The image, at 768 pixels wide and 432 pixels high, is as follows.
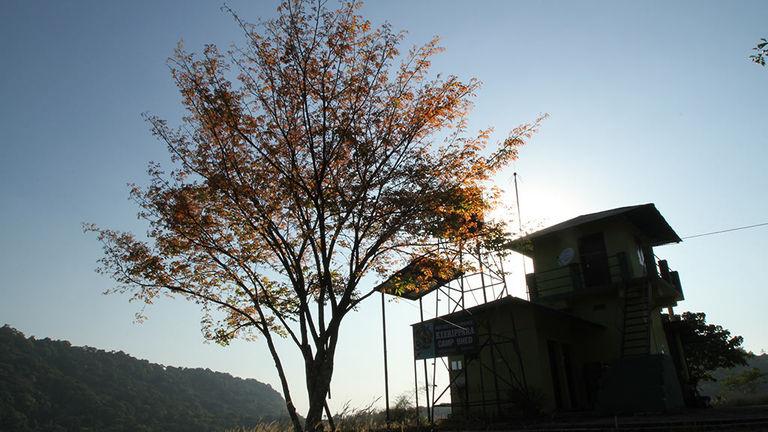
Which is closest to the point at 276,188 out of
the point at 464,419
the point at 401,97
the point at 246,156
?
the point at 246,156

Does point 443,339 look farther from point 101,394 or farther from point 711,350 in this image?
point 101,394

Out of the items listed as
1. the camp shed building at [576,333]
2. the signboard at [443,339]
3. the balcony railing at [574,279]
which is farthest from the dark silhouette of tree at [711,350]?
the signboard at [443,339]

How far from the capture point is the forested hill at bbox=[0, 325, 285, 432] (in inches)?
2477

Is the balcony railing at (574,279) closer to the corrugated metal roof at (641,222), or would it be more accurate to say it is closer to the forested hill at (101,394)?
the corrugated metal roof at (641,222)

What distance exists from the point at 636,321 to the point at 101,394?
77.0m

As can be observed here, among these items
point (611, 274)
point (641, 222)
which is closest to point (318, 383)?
point (611, 274)

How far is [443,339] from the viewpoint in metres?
18.9

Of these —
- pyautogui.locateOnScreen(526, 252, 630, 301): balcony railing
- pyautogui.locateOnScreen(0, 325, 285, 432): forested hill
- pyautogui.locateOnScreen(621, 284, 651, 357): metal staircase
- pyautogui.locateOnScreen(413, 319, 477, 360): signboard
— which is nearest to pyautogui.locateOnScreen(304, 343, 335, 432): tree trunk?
pyautogui.locateOnScreen(413, 319, 477, 360): signboard

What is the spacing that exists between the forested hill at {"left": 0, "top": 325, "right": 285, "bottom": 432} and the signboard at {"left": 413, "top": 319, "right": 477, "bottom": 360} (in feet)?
127

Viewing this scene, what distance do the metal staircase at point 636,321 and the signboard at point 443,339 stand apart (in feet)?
19.0

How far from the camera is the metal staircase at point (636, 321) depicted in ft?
60.4

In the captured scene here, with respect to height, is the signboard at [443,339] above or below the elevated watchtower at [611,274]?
below

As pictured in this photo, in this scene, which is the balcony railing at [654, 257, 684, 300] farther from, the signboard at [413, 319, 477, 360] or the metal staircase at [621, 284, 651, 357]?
the signboard at [413, 319, 477, 360]

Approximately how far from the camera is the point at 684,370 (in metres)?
25.0
